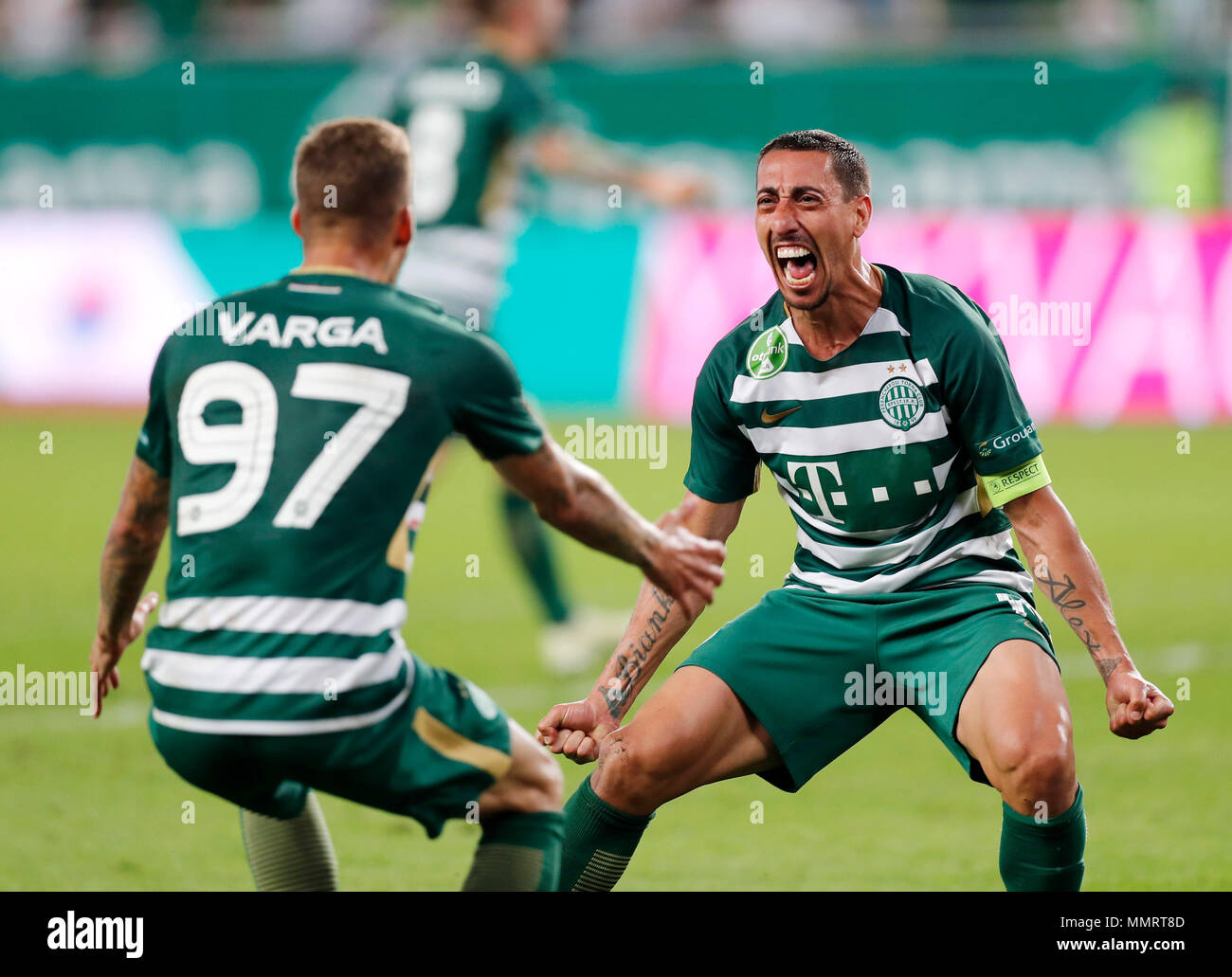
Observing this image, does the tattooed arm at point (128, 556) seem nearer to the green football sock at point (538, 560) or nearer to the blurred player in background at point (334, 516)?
the blurred player in background at point (334, 516)

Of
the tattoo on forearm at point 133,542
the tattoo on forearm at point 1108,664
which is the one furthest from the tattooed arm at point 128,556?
the tattoo on forearm at point 1108,664

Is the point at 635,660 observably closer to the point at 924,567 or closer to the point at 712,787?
the point at 924,567

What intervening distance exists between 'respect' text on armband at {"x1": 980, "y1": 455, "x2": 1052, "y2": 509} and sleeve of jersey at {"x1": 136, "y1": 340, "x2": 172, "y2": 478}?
1.88 metres

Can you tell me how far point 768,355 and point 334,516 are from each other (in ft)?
4.48

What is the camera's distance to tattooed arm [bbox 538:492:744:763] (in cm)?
388

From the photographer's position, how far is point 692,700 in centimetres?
401

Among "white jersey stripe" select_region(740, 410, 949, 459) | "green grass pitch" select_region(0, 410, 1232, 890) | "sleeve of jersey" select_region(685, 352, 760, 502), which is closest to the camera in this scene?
"white jersey stripe" select_region(740, 410, 949, 459)

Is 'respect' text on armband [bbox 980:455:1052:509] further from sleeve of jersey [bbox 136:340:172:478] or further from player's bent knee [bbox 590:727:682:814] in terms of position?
sleeve of jersey [bbox 136:340:172:478]

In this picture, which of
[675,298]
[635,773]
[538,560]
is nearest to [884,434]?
[635,773]

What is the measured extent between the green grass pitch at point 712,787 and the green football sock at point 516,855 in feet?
3.73

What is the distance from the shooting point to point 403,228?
3.67 metres

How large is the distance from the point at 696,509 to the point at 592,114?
13898mm

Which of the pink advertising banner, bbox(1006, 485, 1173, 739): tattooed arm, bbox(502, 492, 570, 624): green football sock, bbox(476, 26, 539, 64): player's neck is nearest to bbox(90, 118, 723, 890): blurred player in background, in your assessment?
bbox(1006, 485, 1173, 739): tattooed arm

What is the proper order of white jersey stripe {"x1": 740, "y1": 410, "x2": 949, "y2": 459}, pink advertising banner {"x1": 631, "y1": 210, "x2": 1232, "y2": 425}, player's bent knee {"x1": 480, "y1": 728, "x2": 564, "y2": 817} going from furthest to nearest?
pink advertising banner {"x1": 631, "y1": 210, "x2": 1232, "y2": 425} → white jersey stripe {"x1": 740, "y1": 410, "x2": 949, "y2": 459} → player's bent knee {"x1": 480, "y1": 728, "x2": 564, "y2": 817}
